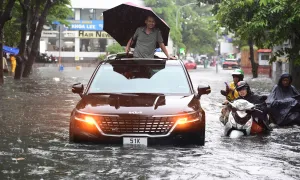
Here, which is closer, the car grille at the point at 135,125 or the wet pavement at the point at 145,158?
the wet pavement at the point at 145,158

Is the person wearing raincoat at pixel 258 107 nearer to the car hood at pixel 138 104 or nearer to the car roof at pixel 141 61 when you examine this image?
the car roof at pixel 141 61

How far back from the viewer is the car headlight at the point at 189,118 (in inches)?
323

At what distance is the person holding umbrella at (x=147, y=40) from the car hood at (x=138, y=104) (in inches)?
99.6

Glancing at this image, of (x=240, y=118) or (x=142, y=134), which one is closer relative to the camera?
(x=142, y=134)

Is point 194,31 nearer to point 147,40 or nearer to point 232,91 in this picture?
point 147,40

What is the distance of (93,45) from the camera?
7881 cm

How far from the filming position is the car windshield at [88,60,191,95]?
9.29 meters

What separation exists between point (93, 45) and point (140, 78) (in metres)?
69.9

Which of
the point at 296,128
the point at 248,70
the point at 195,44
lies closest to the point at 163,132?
the point at 296,128

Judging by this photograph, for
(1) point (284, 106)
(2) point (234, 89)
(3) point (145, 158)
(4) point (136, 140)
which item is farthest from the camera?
(1) point (284, 106)

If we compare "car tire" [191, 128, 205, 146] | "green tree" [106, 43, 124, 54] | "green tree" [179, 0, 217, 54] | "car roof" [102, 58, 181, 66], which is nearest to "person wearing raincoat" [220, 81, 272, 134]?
"car roof" [102, 58, 181, 66]

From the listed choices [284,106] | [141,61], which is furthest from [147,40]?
[284,106]

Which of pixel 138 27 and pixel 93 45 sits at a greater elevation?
pixel 93 45

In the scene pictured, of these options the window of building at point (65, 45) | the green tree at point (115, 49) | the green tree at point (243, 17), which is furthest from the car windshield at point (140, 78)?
the window of building at point (65, 45)
